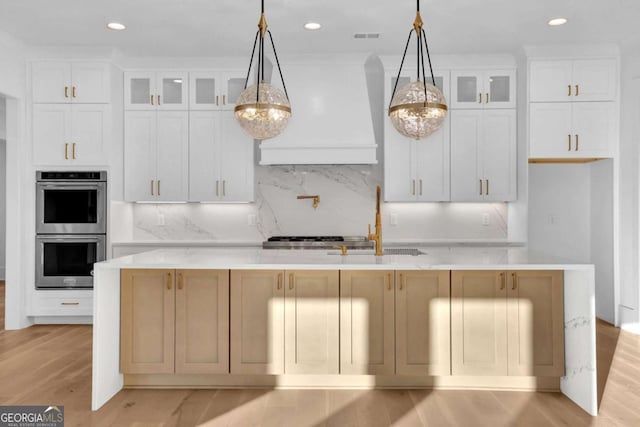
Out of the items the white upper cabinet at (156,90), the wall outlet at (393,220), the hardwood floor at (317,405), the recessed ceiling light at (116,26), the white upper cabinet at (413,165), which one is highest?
the recessed ceiling light at (116,26)

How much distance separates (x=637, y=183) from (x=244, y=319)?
4005 mm

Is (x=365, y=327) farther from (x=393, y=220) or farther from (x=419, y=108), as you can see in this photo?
(x=393, y=220)

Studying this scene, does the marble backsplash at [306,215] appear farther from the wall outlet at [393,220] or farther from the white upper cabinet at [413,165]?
the white upper cabinet at [413,165]

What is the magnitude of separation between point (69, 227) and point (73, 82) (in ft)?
4.77

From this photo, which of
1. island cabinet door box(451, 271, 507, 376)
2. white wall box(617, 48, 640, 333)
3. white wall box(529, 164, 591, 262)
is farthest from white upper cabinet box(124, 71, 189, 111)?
white wall box(617, 48, 640, 333)

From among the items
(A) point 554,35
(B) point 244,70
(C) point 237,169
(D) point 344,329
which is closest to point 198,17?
(B) point 244,70

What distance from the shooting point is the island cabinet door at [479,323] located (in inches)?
113

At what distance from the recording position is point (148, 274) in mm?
2936

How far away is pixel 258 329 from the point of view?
9.52ft

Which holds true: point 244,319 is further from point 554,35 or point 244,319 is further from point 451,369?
point 554,35

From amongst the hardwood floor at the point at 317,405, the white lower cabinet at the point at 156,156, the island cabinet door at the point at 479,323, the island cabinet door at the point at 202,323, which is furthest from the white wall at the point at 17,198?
the island cabinet door at the point at 479,323

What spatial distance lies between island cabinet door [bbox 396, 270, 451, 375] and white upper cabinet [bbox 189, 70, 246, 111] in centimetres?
302

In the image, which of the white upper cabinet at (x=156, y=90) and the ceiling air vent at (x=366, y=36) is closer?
the ceiling air vent at (x=366, y=36)

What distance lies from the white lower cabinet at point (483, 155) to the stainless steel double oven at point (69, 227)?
3613mm
